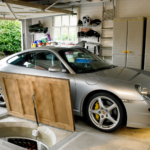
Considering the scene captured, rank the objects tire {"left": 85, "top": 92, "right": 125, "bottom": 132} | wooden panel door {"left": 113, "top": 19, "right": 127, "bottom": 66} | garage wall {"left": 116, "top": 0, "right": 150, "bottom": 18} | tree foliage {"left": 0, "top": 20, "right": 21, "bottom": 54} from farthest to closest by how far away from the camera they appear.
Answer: tree foliage {"left": 0, "top": 20, "right": 21, "bottom": 54}, garage wall {"left": 116, "top": 0, "right": 150, "bottom": 18}, wooden panel door {"left": 113, "top": 19, "right": 127, "bottom": 66}, tire {"left": 85, "top": 92, "right": 125, "bottom": 132}

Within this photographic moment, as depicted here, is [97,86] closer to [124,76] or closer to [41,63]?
[124,76]

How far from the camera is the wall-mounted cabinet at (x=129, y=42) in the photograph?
7.16 meters

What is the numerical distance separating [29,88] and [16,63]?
1.06 meters

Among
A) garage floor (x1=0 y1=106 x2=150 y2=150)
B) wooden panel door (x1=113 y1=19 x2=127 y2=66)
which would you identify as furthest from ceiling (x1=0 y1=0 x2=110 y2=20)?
garage floor (x1=0 y1=106 x2=150 y2=150)

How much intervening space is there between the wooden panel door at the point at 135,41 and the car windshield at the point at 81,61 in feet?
11.0

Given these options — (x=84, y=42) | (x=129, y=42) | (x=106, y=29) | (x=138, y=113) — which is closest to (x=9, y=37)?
(x=84, y=42)

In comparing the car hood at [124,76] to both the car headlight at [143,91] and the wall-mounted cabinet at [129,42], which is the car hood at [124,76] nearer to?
the car headlight at [143,91]

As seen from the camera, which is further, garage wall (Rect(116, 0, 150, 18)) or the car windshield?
garage wall (Rect(116, 0, 150, 18))

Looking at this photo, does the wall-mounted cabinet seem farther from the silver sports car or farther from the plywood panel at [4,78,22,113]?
the plywood panel at [4,78,22,113]

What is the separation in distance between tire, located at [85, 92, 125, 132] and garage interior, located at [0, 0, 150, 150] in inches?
5.9

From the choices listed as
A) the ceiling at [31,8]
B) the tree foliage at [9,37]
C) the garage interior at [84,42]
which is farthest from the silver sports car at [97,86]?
the tree foliage at [9,37]

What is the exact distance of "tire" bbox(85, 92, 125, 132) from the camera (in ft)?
10.4

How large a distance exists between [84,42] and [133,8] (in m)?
2.54

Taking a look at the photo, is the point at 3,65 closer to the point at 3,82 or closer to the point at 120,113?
the point at 3,82
